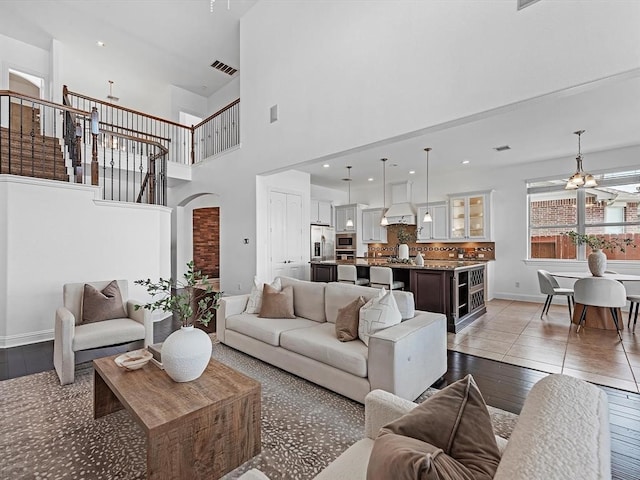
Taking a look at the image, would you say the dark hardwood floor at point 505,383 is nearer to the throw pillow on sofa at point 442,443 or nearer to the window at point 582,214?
the throw pillow on sofa at point 442,443

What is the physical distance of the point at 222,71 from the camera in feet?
26.9

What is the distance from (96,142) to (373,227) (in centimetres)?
702

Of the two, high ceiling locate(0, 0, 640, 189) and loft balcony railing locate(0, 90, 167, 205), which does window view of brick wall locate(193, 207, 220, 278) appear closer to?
loft balcony railing locate(0, 90, 167, 205)

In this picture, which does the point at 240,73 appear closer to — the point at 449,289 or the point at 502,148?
the point at 502,148

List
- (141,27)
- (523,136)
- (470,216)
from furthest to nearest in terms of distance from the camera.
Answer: (470,216) → (141,27) → (523,136)

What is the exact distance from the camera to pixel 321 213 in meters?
9.62

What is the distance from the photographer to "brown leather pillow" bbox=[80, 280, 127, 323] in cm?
347

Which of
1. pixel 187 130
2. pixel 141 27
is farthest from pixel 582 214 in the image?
pixel 141 27

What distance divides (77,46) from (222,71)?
3112 mm

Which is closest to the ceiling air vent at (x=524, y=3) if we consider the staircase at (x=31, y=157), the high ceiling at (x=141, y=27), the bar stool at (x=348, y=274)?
the bar stool at (x=348, y=274)

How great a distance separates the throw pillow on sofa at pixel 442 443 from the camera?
0.73m

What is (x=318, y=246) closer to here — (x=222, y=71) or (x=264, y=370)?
(x=222, y=71)

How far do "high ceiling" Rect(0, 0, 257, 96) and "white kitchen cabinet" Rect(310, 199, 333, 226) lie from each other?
4252mm

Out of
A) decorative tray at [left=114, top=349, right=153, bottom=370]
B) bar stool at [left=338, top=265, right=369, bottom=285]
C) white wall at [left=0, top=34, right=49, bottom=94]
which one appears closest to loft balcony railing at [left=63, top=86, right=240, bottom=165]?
white wall at [left=0, top=34, right=49, bottom=94]
